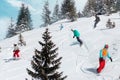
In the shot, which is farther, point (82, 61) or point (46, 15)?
point (46, 15)

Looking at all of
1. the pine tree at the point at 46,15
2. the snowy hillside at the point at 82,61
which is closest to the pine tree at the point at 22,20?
the pine tree at the point at 46,15

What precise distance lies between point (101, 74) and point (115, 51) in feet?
15.3

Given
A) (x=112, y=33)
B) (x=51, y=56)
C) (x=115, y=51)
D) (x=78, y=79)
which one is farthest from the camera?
(x=112, y=33)

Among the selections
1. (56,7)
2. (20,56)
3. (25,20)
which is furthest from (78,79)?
(56,7)

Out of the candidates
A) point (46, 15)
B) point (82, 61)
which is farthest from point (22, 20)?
point (82, 61)

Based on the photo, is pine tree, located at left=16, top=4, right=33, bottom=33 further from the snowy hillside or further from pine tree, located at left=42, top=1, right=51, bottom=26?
the snowy hillside

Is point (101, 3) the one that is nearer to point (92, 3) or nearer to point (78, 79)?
point (92, 3)

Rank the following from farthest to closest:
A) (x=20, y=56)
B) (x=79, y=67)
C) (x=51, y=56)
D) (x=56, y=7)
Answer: (x=56, y=7)
(x=20, y=56)
(x=79, y=67)
(x=51, y=56)

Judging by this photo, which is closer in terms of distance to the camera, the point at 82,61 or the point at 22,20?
the point at 82,61

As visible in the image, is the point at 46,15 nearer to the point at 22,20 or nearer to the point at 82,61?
the point at 22,20

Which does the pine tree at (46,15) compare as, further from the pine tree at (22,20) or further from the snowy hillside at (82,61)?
the snowy hillside at (82,61)

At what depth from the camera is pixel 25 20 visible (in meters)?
108

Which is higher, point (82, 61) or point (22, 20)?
point (22, 20)

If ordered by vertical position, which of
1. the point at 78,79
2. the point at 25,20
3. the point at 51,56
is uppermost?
the point at 25,20
